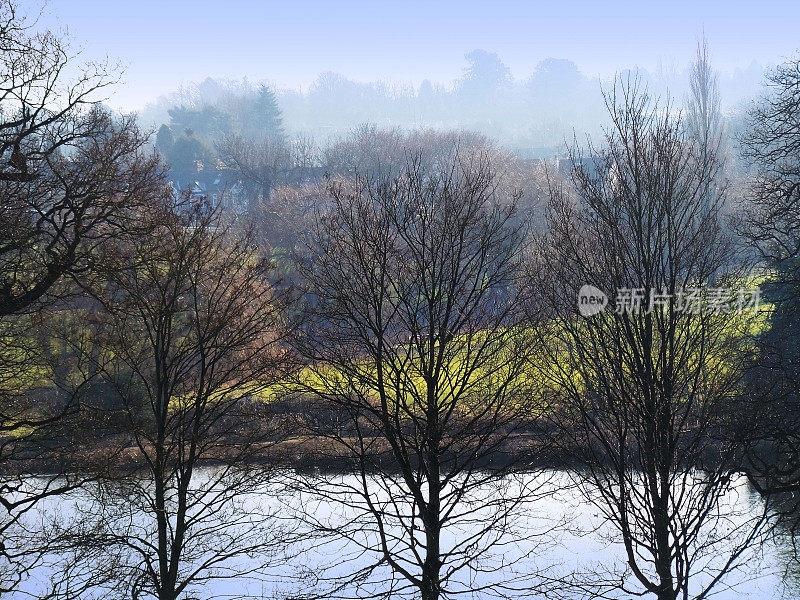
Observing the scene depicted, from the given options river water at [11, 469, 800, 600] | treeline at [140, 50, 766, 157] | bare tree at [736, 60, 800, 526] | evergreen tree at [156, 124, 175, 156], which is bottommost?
river water at [11, 469, 800, 600]

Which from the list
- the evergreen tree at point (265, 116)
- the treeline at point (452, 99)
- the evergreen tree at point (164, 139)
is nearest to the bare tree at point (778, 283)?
the evergreen tree at point (164, 139)

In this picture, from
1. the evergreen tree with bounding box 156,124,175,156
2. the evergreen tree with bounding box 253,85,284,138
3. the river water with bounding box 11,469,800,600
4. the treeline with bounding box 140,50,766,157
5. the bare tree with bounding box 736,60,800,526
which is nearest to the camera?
the bare tree with bounding box 736,60,800,526

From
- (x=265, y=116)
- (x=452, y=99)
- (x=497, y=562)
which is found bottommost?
(x=497, y=562)

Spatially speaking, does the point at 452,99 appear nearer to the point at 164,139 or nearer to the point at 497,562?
the point at 164,139

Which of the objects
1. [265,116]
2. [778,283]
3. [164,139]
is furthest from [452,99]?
[778,283]

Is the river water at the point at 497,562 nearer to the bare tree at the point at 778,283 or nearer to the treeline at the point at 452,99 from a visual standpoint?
the bare tree at the point at 778,283

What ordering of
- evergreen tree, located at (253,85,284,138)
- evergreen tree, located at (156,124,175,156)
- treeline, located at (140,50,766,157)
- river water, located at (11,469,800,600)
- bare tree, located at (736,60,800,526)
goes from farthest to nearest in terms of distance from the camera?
treeline, located at (140,50,766,157), evergreen tree, located at (253,85,284,138), evergreen tree, located at (156,124,175,156), river water, located at (11,469,800,600), bare tree, located at (736,60,800,526)

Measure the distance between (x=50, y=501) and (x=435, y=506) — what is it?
13237 millimetres

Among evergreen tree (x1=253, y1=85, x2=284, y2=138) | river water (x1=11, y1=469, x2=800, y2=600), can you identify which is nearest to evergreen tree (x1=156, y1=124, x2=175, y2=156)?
evergreen tree (x1=253, y1=85, x2=284, y2=138)

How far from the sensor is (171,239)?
1434cm

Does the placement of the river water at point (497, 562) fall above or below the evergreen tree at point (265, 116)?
below

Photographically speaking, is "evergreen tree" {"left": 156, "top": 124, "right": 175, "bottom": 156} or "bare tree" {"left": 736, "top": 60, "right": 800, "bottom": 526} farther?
"evergreen tree" {"left": 156, "top": 124, "right": 175, "bottom": 156}

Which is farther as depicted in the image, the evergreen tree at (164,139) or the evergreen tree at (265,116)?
the evergreen tree at (265,116)

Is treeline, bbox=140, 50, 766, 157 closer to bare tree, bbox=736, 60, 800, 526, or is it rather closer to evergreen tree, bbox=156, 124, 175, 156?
evergreen tree, bbox=156, 124, 175, 156
